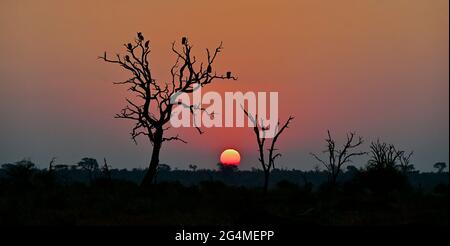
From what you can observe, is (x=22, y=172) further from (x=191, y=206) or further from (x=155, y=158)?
(x=191, y=206)

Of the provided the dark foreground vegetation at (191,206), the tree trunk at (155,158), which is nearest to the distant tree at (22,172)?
the dark foreground vegetation at (191,206)

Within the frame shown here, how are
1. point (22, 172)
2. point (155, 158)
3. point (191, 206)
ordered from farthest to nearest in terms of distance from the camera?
point (22, 172), point (155, 158), point (191, 206)

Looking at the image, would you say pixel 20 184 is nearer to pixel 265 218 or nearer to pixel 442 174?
pixel 265 218

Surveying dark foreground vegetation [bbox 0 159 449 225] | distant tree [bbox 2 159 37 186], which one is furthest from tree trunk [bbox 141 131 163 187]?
distant tree [bbox 2 159 37 186]

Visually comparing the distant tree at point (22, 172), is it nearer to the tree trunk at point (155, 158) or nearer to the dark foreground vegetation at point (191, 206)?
the dark foreground vegetation at point (191, 206)

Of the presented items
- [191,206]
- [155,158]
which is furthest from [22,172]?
[191,206]

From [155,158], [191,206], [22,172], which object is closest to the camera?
[191,206]

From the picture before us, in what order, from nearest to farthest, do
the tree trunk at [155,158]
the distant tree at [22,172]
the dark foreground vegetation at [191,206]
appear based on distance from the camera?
the dark foreground vegetation at [191,206]
the tree trunk at [155,158]
the distant tree at [22,172]

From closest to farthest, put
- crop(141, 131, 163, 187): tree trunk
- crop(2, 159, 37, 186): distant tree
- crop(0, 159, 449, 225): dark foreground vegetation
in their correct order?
crop(0, 159, 449, 225): dark foreground vegetation
crop(141, 131, 163, 187): tree trunk
crop(2, 159, 37, 186): distant tree

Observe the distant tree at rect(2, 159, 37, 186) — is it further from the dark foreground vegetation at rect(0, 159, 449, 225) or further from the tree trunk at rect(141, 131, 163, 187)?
the tree trunk at rect(141, 131, 163, 187)

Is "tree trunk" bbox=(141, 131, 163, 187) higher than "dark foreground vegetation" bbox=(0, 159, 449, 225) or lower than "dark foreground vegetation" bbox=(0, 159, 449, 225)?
higher
